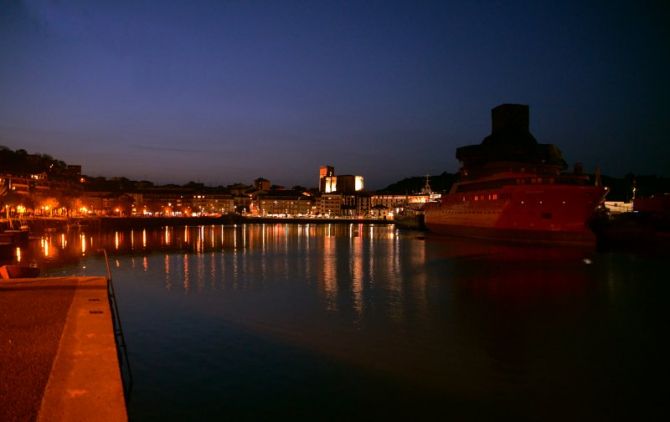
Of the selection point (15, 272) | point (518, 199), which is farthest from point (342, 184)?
point (15, 272)

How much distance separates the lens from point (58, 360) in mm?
6426

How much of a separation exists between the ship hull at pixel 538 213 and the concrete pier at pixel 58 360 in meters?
41.9

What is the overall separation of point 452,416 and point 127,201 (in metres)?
132

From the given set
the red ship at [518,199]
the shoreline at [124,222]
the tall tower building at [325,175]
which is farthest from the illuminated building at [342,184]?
the red ship at [518,199]

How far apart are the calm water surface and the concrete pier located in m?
1.86

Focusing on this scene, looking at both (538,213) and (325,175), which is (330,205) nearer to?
(325,175)

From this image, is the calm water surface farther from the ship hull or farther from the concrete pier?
the ship hull

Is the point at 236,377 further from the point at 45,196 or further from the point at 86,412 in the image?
the point at 45,196

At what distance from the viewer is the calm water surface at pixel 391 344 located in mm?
9305

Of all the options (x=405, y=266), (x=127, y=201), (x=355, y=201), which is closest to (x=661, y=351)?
(x=405, y=266)

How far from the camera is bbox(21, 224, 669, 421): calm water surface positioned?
9305 mm

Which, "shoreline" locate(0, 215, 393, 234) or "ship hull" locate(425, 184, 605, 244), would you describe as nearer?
"ship hull" locate(425, 184, 605, 244)

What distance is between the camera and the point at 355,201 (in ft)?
579

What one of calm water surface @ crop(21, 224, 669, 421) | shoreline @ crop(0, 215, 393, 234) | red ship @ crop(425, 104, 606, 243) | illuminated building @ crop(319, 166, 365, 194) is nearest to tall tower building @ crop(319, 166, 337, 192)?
illuminated building @ crop(319, 166, 365, 194)
